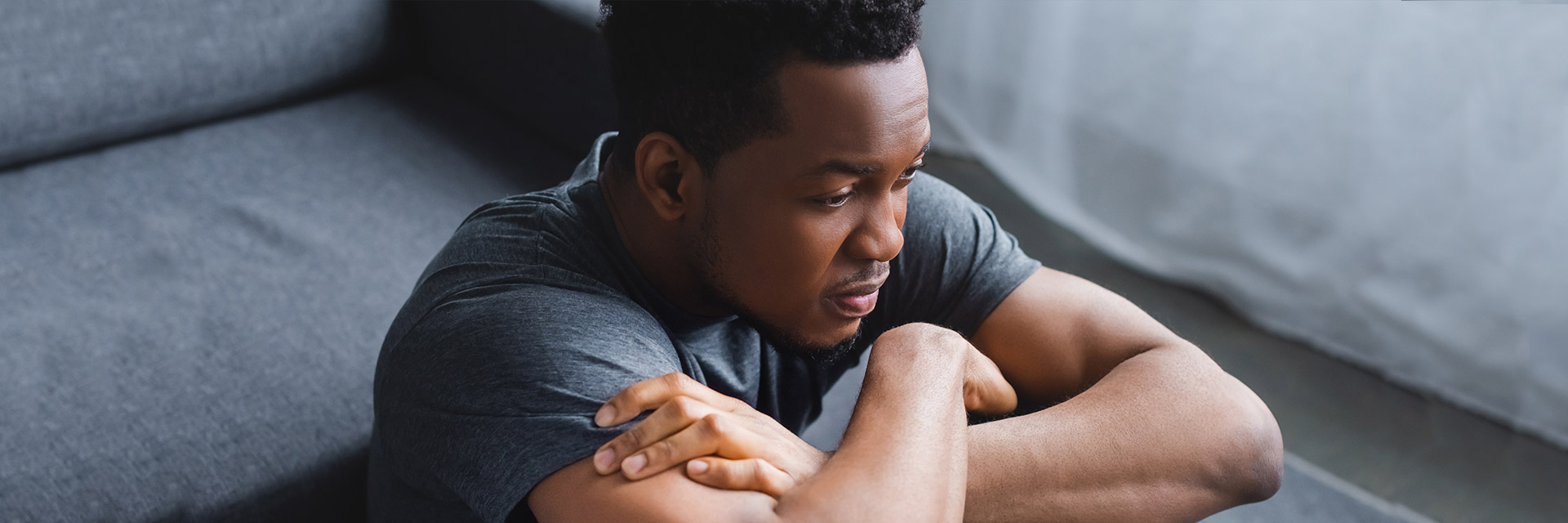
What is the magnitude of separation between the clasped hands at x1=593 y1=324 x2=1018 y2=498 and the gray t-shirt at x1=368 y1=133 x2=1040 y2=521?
0.08 feet

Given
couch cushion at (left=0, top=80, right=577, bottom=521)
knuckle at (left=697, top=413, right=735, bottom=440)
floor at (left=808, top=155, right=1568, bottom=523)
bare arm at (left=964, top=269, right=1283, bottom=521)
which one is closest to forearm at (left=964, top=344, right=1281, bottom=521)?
bare arm at (left=964, top=269, right=1283, bottom=521)

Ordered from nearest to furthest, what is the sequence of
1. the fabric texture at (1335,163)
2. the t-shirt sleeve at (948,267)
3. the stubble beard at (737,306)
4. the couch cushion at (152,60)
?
the stubble beard at (737,306), the t-shirt sleeve at (948,267), the couch cushion at (152,60), the fabric texture at (1335,163)

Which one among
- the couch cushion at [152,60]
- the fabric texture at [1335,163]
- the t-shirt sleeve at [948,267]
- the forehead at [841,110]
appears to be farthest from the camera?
the fabric texture at [1335,163]

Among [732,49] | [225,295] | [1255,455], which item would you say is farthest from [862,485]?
[225,295]

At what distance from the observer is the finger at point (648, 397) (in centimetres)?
90

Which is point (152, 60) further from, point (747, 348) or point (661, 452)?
point (661, 452)

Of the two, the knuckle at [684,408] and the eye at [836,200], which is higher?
the eye at [836,200]

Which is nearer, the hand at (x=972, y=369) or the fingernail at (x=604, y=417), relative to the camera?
the fingernail at (x=604, y=417)

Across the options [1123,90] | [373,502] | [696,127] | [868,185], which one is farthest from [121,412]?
[1123,90]

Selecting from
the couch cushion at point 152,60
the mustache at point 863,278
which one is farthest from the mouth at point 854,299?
the couch cushion at point 152,60

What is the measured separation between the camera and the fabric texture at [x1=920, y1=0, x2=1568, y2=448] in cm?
202

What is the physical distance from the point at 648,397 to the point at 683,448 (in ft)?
0.19

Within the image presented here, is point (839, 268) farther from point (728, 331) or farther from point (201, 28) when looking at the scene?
point (201, 28)

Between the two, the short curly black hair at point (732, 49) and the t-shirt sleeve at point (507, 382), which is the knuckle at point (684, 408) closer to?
the t-shirt sleeve at point (507, 382)
